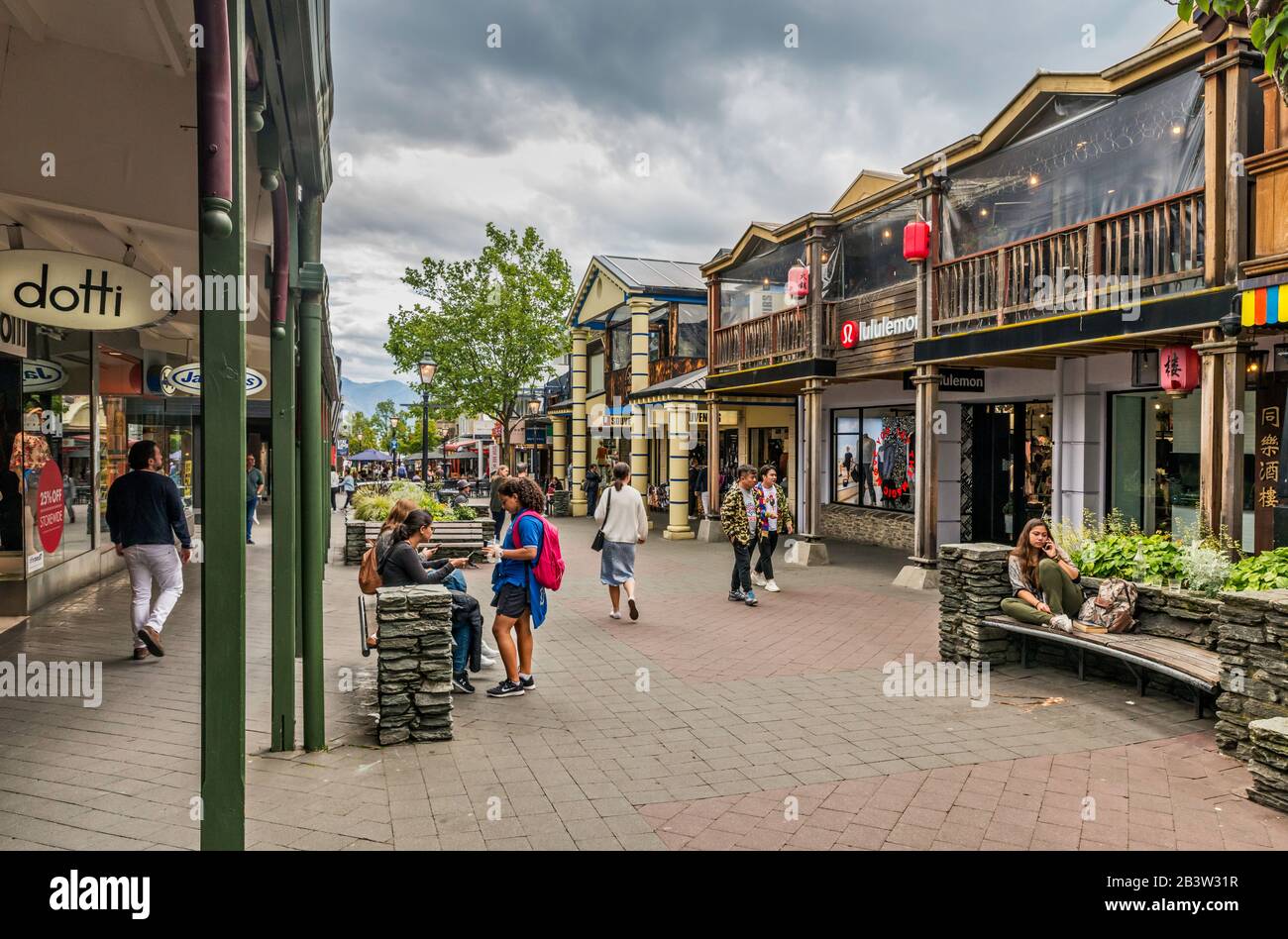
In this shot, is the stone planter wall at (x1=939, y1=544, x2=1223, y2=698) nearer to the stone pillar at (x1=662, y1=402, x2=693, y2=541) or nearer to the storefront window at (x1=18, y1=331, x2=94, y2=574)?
the storefront window at (x1=18, y1=331, x2=94, y2=574)

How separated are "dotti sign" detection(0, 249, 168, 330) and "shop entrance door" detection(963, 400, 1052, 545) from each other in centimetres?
1228

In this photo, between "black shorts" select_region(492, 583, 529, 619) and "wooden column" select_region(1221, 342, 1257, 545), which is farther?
"wooden column" select_region(1221, 342, 1257, 545)

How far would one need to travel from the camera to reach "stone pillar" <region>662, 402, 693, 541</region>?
64.3ft

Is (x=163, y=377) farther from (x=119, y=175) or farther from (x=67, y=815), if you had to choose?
(x=67, y=815)

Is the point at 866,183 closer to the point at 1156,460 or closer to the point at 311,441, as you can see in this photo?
the point at 1156,460

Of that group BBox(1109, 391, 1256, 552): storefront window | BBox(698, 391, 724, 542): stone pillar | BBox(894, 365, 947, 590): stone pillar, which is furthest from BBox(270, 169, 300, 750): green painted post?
BBox(698, 391, 724, 542): stone pillar

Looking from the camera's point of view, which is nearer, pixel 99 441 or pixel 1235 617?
pixel 1235 617

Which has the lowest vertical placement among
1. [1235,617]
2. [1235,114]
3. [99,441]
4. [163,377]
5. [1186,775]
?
[1186,775]

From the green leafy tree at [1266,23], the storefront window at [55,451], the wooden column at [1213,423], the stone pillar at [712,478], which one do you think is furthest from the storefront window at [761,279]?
the storefront window at [55,451]

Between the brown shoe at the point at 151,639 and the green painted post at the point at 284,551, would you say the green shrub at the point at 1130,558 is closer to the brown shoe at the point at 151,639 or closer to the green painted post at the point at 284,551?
the green painted post at the point at 284,551

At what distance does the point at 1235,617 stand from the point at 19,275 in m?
8.52


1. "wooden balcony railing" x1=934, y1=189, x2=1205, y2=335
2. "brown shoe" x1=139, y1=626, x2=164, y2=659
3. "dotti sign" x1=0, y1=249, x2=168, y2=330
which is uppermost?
"wooden balcony railing" x1=934, y1=189, x2=1205, y2=335

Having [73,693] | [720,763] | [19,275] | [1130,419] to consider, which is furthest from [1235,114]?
[73,693]

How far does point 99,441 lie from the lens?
12445 mm
